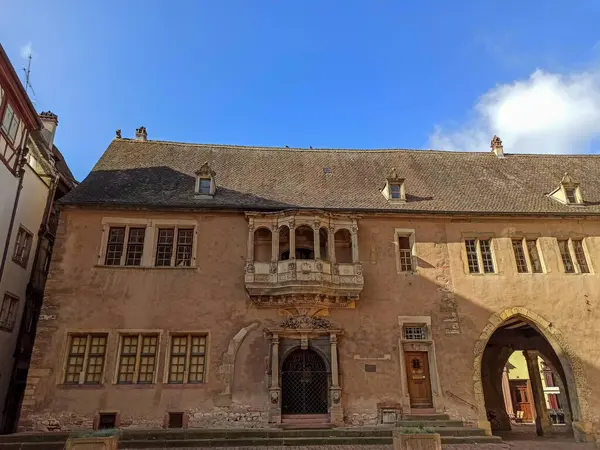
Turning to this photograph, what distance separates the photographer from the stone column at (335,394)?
14711 millimetres

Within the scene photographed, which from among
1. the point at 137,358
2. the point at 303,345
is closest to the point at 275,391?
the point at 303,345

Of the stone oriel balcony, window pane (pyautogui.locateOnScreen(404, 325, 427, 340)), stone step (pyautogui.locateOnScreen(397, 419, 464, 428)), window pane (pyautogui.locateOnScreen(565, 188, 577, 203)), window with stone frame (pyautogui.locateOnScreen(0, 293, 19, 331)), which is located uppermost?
window pane (pyautogui.locateOnScreen(565, 188, 577, 203))

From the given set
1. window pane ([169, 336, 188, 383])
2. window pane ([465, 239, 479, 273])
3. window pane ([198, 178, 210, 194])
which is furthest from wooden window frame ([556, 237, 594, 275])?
window pane ([169, 336, 188, 383])

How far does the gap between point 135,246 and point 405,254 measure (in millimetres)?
10579

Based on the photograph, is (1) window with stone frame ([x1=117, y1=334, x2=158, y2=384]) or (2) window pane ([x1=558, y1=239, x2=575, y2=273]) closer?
(1) window with stone frame ([x1=117, y1=334, x2=158, y2=384])

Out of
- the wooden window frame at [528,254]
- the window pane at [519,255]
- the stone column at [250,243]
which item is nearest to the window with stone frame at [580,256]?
the wooden window frame at [528,254]

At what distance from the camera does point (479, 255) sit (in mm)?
17516

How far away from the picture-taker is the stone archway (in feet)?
50.6

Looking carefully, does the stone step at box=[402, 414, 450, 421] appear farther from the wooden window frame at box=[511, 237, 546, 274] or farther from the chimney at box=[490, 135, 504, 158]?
the chimney at box=[490, 135, 504, 158]

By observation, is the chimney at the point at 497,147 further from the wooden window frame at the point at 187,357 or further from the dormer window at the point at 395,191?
the wooden window frame at the point at 187,357

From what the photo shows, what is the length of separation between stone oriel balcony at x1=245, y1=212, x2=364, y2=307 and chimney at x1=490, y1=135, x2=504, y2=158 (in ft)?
35.1

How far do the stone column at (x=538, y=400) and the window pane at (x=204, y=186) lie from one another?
680 inches

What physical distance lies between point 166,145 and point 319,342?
41.2 feet

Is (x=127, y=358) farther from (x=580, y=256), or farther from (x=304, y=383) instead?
(x=580, y=256)
